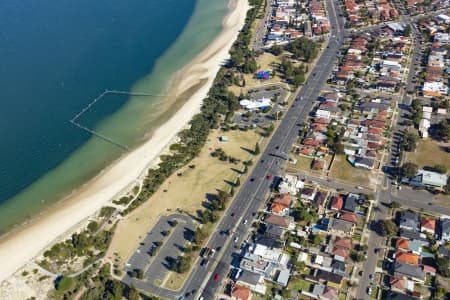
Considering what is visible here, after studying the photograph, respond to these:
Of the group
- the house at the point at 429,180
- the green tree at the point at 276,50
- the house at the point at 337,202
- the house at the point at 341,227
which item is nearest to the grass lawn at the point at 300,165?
the house at the point at 337,202

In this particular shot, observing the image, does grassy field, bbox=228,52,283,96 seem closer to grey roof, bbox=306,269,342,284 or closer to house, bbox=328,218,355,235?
house, bbox=328,218,355,235

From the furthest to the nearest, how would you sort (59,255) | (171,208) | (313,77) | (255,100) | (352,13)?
1. (352,13)
2. (313,77)
3. (255,100)
4. (171,208)
5. (59,255)

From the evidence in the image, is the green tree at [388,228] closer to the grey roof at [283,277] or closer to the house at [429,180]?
the house at [429,180]

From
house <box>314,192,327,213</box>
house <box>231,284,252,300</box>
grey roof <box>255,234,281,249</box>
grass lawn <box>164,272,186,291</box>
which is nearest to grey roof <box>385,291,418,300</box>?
grey roof <box>255,234,281,249</box>

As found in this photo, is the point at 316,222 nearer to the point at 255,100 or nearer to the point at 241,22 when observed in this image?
the point at 255,100

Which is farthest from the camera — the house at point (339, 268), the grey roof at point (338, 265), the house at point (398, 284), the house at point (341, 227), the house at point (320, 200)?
the house at point (320, 200)

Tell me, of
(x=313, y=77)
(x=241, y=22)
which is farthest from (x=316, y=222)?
(x=241, y=22)
